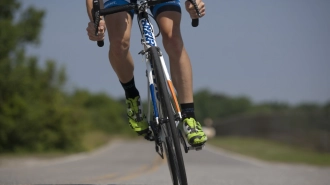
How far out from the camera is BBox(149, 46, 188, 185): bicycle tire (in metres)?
4.70

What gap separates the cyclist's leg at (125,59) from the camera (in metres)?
5.51

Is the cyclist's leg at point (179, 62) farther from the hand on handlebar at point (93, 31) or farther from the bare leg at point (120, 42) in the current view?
the hand on handlebar at point (93, 31)

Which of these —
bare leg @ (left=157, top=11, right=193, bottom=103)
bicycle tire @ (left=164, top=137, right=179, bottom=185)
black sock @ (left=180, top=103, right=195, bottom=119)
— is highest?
bare leg @ (left=157, top=11, right=193, bottom=103)

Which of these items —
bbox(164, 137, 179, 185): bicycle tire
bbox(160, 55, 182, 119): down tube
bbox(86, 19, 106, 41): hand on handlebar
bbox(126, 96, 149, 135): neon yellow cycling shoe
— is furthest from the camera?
bbox(126, 96, 149, 135): neon yellow cycling shoe

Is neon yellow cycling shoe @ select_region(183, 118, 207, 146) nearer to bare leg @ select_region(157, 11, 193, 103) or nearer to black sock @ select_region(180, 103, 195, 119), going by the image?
black sock @ select_region(180, 103, 195, 119)

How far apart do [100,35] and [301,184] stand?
400 centimetres

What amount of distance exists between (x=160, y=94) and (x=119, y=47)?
2.77 ft

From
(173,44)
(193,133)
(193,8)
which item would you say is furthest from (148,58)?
(193,133)

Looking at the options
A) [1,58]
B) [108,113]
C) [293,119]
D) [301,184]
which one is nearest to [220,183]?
[301,184]

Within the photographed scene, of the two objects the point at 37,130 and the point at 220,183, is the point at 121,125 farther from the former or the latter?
the point at 220,183

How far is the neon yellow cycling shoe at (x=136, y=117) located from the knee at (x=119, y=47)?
19.7 inches

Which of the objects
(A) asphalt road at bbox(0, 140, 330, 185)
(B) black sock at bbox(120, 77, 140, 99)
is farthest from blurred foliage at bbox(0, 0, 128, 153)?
(B) black sock at bbox(120, 77, 140, 99)

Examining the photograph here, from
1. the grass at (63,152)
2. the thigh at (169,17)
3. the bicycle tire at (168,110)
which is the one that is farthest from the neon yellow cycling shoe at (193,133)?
A: the grass at (63,152)

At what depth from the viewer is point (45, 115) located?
30.5 meters
